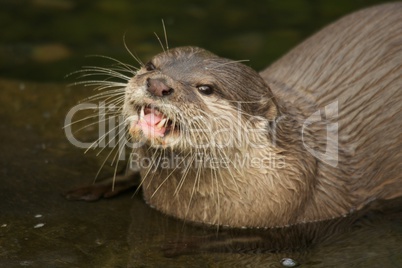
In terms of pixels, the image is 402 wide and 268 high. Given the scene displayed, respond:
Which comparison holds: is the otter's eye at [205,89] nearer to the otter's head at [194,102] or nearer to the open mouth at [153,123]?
the otter's head at [194,102]

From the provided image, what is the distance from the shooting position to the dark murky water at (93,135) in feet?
13.9

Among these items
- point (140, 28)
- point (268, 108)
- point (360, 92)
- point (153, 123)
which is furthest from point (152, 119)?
point (140, 28)

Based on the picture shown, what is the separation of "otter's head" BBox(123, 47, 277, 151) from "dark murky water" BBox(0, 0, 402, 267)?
57cm

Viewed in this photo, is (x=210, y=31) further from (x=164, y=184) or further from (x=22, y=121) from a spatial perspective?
(x=164, y=184)

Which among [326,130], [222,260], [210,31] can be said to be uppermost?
[210,31]

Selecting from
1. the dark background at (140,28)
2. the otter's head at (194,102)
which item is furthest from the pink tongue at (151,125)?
the dark background at (140,28)

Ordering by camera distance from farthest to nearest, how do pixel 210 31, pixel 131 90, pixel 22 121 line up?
pixel 210 31
pixel 22 121
pixel 131 90

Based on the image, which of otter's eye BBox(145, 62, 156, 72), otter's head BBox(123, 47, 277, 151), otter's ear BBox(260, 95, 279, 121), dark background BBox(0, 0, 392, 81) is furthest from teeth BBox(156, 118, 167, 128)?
dark background BBox(0, 0, 392, 81)

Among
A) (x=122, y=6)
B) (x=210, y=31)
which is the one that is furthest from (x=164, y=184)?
(x=122, y=6)

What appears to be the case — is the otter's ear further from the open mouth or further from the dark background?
the dark background

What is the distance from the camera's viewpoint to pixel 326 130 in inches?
187

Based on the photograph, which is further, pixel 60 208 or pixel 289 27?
pixel 289 27

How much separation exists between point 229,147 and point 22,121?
1.77 m

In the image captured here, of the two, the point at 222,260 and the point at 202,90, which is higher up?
the point at 202,90
